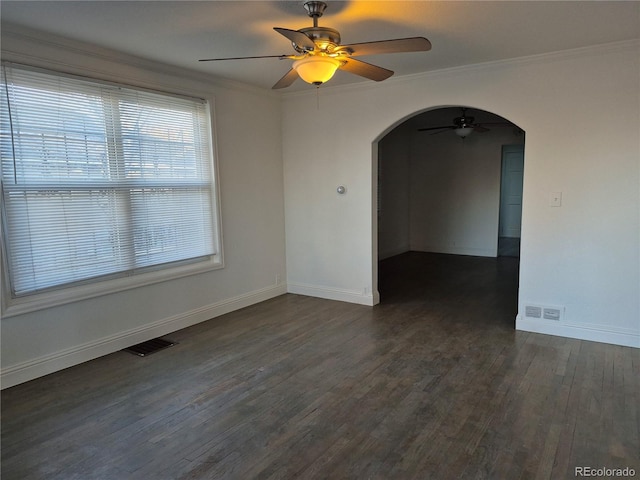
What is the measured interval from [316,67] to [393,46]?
1.57 feet

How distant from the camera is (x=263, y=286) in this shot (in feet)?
17.5

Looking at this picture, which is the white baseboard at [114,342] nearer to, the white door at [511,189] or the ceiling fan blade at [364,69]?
the ceiling fan blade at [364,69]

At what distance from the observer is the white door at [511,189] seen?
860 cm

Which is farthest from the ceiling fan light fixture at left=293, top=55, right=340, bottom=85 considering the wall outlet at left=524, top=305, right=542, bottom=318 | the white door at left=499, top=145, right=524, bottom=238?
the white door at left=499, top=145, right=524, bottom=238

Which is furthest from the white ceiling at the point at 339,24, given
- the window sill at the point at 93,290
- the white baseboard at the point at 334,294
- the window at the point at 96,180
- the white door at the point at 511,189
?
the white door at the point at 511,189

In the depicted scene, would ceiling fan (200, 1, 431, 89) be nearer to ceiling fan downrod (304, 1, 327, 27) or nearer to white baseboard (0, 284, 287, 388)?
ceiling fan downrod (304, 1, 327, 27)

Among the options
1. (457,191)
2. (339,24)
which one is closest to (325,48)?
(339,24)

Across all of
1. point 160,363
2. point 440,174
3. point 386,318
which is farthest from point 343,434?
point 440,174

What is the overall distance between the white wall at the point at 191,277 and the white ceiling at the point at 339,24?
0.71ft

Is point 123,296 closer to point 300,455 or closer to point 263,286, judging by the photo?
point 263,286

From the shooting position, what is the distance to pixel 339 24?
2.94 meters

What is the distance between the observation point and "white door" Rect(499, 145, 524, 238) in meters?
8.60

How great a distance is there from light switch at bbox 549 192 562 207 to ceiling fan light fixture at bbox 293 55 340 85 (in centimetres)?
245

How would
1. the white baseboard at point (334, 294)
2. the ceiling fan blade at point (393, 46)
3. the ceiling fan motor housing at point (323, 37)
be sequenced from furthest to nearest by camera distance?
1. the white baseboard at point (334, 294)
2. the ceiling fan motor housing at point (323, 37)
3. the ceiling fan blade at point (393, 46)
